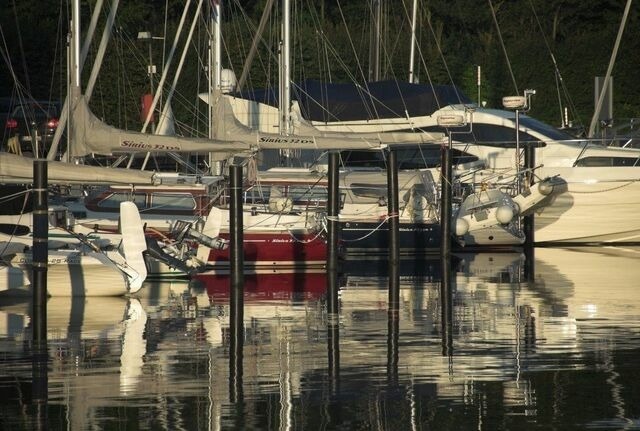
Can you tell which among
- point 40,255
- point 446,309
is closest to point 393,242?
point 446,309

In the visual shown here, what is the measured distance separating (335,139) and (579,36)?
27740mm

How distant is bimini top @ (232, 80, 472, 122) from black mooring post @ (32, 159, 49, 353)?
16.4 meters

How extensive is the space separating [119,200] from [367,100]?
696 centimetres

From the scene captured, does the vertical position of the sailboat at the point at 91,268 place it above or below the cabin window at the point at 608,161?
below

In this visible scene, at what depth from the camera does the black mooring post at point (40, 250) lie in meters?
20.0

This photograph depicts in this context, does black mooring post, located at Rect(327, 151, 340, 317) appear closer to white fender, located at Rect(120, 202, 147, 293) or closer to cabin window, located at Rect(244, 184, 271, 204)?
white fender, located at Rect(120, 202, 147, 293)

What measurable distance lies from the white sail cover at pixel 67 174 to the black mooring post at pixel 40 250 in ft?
14.7

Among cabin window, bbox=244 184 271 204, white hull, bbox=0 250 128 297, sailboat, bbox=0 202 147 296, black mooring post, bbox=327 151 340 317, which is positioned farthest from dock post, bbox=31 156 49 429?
cabin window, bbox=244 184 271 204

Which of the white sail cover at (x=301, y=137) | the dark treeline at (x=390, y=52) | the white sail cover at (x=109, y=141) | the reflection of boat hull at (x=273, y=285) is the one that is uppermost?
the dark treeline at (x=390, y=52)

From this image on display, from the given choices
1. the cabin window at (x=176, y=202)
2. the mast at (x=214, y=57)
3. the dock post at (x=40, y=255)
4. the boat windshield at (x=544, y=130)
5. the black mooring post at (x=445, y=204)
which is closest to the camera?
the dock post at (x=40, y=255)

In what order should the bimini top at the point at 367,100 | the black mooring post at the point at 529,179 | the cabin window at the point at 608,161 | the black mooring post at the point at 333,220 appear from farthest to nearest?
1. the bimini top at the point at 367,100
2. the cabin window at the point at 608,161
3. the black mooring post at the point at 529,179
4. the black mooring post at the point at 333,220

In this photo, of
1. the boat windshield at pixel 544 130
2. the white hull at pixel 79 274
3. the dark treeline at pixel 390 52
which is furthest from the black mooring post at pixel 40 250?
the dark treeline at pixel 390 52

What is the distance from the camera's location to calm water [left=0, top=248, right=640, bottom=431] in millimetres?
14938

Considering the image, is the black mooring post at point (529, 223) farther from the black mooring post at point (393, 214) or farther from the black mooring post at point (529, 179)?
the black mooring post at point (393, 214)
